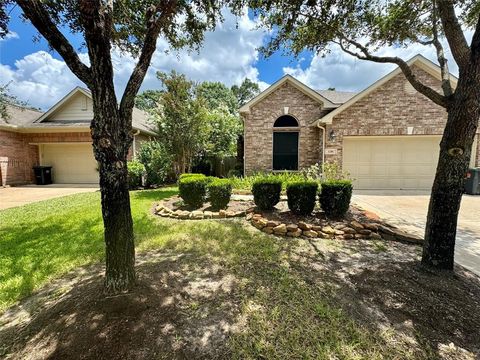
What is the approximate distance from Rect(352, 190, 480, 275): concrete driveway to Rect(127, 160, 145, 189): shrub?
963 centimetres

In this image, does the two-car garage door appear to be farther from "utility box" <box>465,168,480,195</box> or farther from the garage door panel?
"utility box" <box>465,168,480,195</box>

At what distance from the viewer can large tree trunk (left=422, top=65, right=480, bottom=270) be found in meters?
2.88

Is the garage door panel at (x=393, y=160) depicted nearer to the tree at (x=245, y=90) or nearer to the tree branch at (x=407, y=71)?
the tree branch at (x=407, y=71)

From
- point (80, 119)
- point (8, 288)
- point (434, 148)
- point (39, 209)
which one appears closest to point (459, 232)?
point (434, 148)

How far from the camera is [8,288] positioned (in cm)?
314

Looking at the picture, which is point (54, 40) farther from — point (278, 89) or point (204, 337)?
point (278, 89)

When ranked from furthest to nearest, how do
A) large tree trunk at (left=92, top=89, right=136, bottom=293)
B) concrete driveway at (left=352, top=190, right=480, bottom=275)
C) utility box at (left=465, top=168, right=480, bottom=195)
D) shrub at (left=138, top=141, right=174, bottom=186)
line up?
shrub at (left=138, top=141, right=174, bottom=186) → utility box at (left=465, top=168, right=480, bottom=195) → concrete driveway at (left=352, top=190, right=480, bottom=275) → large tree trunk at (left=92, top=89, right=136, bottom=293)

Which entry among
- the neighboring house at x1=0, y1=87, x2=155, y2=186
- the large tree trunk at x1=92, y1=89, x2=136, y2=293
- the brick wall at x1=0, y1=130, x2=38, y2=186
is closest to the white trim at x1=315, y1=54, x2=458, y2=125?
the large tree trunk at x1=92, y1=89, x2=136, y2=293

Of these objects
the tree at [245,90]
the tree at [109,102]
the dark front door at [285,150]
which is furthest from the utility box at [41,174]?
the tree at [245,90]

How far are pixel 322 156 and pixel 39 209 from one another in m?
10.9

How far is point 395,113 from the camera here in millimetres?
10031

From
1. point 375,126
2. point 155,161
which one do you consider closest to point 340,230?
point 375,126

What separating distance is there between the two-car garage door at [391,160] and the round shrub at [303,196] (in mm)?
6012

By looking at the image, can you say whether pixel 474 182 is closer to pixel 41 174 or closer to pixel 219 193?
pixel 219 193
